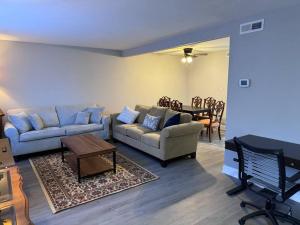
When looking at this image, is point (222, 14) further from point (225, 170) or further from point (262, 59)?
point (225, 170)

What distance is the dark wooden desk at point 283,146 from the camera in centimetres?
223

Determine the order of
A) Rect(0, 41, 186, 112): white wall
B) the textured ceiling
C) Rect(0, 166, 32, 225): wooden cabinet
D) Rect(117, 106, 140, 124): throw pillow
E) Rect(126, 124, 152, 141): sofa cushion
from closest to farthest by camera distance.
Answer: Rect(0, 166, 32, 225): wooden cabinet → the textured ceiling → Rect(126, 124, 152, 141): sofa cushion → Rect(0, 41, 186, 112): white wall → Rect(117, 106, 140, 124): throw pillow

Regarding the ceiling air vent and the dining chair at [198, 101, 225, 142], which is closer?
the ceiling air vent

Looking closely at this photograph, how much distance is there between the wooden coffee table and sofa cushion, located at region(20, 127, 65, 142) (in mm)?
640

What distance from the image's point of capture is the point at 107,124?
499cm

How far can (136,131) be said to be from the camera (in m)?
4.36

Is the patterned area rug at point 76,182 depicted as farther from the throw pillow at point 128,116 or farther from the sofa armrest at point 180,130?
the throw pillow at point 128,116

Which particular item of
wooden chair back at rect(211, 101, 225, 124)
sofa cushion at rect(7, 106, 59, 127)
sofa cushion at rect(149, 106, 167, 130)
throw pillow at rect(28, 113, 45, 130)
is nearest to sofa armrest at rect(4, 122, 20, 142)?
throw pillow at rect(28, 113, 45, 130)

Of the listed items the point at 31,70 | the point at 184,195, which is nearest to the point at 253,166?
the point at 184,195

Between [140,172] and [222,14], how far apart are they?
2.57m

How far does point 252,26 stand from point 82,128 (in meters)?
3.61

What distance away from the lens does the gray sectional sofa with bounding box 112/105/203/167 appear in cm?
369

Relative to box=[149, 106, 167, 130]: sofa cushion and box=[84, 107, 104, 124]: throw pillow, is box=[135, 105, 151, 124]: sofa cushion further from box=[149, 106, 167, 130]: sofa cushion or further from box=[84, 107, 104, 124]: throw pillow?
box=[84, 107, 104, 124]: throw pillow

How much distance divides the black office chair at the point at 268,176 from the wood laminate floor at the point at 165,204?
A: 18cm
